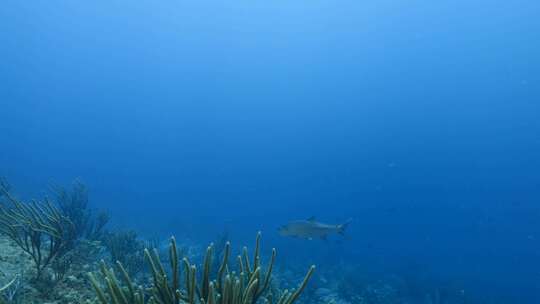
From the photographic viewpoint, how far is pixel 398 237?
2468 inches

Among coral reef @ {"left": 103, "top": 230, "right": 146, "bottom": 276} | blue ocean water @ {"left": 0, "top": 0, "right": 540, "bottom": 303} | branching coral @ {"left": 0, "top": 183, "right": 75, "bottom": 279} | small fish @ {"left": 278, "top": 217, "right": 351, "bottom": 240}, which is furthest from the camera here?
blue ocean water @ {"left": 0, "top": 0, "right": 540, "bottom": 303}

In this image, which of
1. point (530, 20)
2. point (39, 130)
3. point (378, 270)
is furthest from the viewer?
point (39, 130)

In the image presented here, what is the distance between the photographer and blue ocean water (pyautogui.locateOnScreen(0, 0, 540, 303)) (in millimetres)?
90188

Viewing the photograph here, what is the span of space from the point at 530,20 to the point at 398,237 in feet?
338

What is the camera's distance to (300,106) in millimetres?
170500

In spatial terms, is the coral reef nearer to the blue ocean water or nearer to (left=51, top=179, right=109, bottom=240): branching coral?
(left=51, top=179, right=109, bottom=240): branching coral

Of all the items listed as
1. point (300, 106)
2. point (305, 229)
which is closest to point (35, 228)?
point (305, 229)

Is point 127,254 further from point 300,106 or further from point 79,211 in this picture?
point 300,106

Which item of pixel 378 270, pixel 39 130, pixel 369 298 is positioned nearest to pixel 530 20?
pixel 378 270

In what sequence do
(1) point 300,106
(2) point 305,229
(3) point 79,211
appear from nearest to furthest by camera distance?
(2) point 305,229 → (3) point 79,211 → (1) point 300,106

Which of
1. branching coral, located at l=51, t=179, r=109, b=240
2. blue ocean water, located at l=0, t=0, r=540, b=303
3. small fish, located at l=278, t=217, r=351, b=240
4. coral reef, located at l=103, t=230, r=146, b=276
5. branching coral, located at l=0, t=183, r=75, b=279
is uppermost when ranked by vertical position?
blue ocean water, located at l=0, t=0, r=540, b=303

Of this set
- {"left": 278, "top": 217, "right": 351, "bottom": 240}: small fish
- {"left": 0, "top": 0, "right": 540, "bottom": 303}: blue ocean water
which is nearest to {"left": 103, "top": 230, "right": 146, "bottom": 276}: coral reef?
{"left": 278, "top": 217, "right": 351, "bottom": 240}: small fish

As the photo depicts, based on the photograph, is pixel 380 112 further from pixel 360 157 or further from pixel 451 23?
pixel 451 23

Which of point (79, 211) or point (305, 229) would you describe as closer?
point (305, 229)
